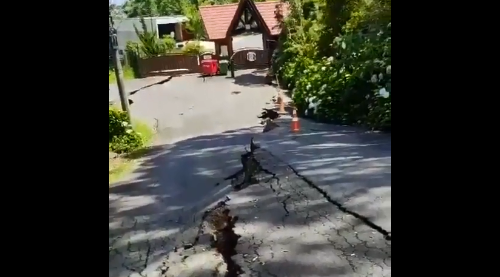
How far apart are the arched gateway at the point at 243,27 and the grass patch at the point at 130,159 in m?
0.29

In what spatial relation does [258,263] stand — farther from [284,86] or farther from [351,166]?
[284,86]

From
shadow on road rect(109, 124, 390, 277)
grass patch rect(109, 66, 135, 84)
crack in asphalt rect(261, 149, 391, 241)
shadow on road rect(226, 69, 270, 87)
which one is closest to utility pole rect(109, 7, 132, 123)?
grass patch rect(109, 66, 135, 84)

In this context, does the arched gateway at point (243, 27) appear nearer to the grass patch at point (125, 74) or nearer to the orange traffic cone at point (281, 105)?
the orange traffic cone at point (281, 105)

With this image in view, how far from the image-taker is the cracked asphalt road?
1.29m

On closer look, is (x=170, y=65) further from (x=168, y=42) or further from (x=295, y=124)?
(x=295, y=124)

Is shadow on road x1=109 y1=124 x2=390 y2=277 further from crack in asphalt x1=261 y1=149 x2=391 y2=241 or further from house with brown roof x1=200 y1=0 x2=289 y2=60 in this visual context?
house with brown roof x1=200 y1=0 x2=289 y2=60

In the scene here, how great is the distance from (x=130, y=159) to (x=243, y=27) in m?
0.46

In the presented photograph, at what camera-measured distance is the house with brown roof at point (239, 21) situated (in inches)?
55.1

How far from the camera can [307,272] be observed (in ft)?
4.12

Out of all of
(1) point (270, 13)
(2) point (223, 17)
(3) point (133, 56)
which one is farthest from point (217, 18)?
(3) point (133, 56)

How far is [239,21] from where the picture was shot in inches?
55.4
